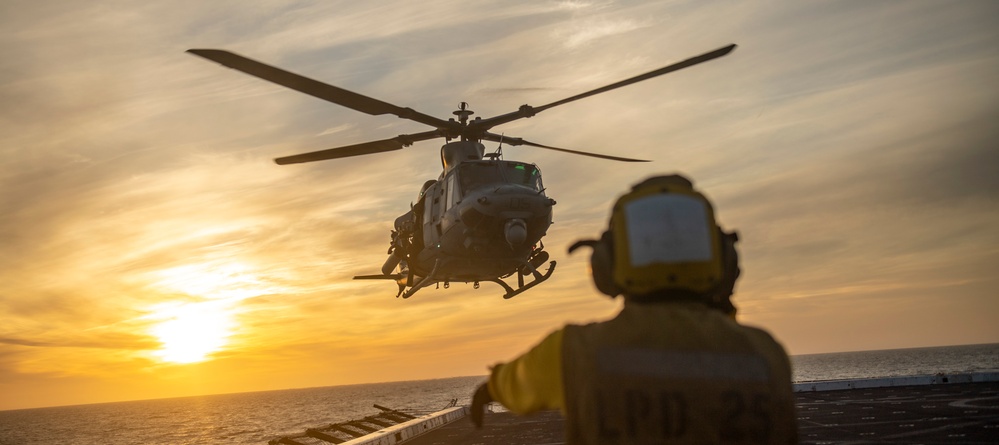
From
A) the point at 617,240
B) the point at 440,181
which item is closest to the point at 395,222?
the point at 440,181

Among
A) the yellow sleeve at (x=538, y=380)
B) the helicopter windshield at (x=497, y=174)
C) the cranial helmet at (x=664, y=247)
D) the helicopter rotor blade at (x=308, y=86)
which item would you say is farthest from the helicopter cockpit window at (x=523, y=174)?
the yellow sleeve at (x=538, y=380)

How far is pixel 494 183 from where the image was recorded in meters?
20.0

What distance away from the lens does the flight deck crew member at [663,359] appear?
299 cm

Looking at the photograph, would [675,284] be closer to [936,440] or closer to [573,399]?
[573,399]

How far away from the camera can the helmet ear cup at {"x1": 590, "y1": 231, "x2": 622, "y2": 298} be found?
3385mm

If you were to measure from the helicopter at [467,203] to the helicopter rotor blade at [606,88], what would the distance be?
0.02 meters

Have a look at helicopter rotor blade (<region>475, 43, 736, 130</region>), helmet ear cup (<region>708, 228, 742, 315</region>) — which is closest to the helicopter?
helicopter rotor blade (<region>475, 43, 736, 130</region>)

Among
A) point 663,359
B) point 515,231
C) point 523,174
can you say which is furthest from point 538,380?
point 523,174

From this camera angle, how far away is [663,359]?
303 centimetres

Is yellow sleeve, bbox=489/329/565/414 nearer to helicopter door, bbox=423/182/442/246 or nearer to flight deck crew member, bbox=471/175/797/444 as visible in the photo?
flight deck crew member, bbox=471/175/797/444

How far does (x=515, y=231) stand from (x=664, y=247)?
15.8 m

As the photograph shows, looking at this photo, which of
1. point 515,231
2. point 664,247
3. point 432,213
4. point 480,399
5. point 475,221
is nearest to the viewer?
point 664,247

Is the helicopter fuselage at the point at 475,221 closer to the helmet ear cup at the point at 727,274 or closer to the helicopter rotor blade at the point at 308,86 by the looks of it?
the helicopter rotor blade at the point at 308,86

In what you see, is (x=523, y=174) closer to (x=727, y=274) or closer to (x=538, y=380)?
(x=727, y=274)
